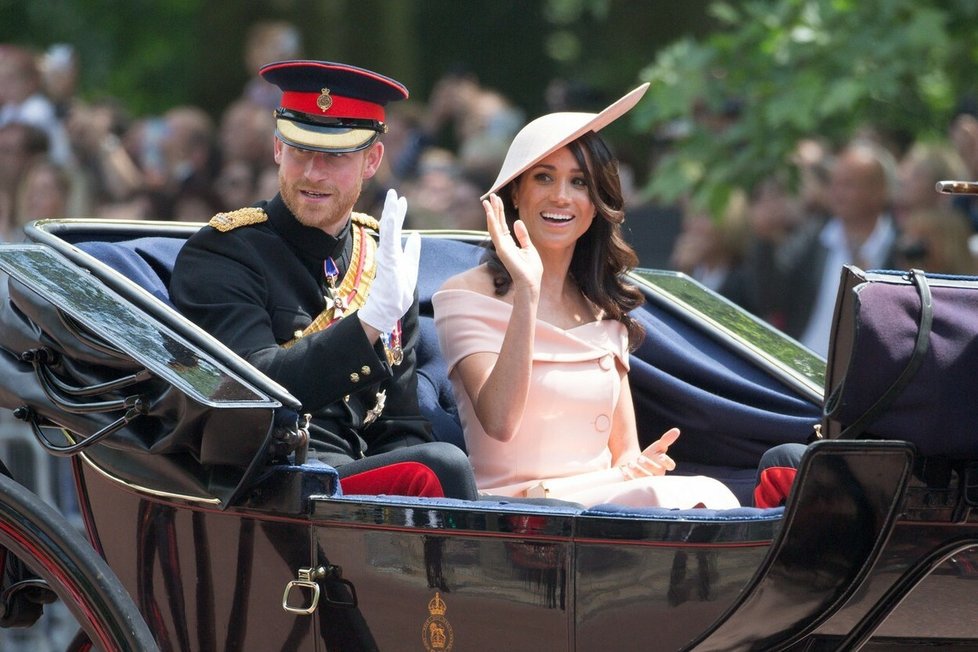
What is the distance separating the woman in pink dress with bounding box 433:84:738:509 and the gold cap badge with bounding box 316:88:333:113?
420mm

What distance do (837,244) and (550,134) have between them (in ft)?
11.1

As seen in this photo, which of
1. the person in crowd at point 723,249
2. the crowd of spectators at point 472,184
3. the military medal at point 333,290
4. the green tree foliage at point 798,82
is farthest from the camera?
the person in crowd at point 723,249

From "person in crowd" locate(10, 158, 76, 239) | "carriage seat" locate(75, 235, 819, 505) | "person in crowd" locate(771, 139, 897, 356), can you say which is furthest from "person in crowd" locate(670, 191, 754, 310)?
"person in crowd" locate(10, 158, 76, 239)

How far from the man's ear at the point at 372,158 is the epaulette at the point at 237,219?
0.85ft

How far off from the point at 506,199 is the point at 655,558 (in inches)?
51.2

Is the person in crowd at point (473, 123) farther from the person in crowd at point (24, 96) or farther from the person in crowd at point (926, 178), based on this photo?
the person in crowd at point (926, 178)

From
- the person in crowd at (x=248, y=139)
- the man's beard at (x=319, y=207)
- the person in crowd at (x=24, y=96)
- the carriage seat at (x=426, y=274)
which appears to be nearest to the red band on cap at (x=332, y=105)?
the man's beard at (x=319, y=207)

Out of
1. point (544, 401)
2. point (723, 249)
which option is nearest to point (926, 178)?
point (723, 249)

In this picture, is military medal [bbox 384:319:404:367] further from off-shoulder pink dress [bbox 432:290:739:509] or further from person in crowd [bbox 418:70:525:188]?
person in crowd [bbox 418:70:525:188]

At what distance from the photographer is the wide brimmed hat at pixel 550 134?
12.3 ft

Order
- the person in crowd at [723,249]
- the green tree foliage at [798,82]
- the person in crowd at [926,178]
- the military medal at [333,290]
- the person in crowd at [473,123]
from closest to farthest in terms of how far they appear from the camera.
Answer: the military medal at [333,290] → the person in crowd at [926,178] → the green tree foliage at [798,82] → the person in crowd at [723,249] → the person in crowd at [473,123]

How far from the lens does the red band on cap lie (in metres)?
3.72

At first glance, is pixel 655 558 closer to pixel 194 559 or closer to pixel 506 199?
pixel 194 559

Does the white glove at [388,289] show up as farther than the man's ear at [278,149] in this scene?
No
